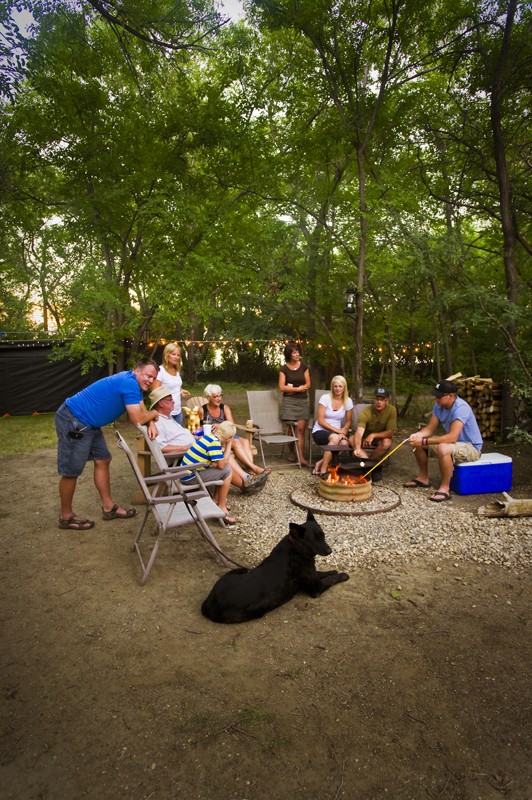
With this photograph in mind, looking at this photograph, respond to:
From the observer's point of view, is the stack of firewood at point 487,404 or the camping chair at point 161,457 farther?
the stack of firewood at point 487,404

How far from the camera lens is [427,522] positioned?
4555 mm

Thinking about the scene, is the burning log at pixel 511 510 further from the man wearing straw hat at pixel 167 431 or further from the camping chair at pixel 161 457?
the man wearing straw hat at pixel 167 431

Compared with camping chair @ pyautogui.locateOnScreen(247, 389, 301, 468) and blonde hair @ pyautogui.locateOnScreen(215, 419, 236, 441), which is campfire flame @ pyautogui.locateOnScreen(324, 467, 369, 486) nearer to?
blonde hair @ pyautogui.locateOnScreen(215, 419, 236, 441)

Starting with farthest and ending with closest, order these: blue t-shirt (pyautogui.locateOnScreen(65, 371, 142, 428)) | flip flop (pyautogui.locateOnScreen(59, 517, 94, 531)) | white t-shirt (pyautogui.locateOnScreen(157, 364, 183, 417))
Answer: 1. white t-shirt (pyautogui.locateOnScreen(157, 364, 183, 417))
2. flip flop (pyautogui.locateOnScreen(59, 517, 94, 531))
3. blue t-shirt (pyautogui.locateOnScreen(65, 371, 142, 428))

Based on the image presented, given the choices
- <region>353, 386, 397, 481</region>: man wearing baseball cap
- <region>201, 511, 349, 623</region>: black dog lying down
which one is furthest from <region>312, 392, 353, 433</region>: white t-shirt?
<region>201, 511, 349, 623</region>: black dog lying down

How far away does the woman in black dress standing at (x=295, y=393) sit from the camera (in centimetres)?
688

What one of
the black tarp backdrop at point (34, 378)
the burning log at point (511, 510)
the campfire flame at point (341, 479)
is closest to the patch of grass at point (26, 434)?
the black tarp backdrop at point (34, 378)

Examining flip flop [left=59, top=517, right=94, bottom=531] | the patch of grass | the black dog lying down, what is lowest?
the patch of grass

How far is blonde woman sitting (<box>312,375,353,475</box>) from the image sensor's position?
6031 mm

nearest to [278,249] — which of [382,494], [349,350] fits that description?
[349,350]

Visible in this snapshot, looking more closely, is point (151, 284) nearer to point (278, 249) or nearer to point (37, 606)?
point (278, 249)

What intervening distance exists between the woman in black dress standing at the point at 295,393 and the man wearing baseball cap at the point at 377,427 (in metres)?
1.14

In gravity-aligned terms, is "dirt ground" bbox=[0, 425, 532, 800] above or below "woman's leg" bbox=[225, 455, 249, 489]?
below

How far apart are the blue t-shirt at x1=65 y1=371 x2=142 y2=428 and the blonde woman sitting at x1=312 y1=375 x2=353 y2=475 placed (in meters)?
2.64
